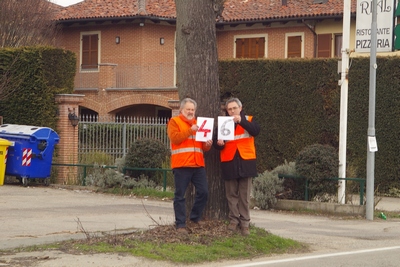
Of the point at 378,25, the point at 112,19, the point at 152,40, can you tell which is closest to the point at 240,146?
the point at 378,25

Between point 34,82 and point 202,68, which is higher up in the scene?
point 34,82

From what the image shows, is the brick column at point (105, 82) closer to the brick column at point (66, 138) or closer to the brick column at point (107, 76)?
the brick column at point (107, 76)

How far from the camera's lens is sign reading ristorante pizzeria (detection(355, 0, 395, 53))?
1633 cm

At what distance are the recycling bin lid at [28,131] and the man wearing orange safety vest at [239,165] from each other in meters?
10.8

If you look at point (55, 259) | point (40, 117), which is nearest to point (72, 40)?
point (40, 117)

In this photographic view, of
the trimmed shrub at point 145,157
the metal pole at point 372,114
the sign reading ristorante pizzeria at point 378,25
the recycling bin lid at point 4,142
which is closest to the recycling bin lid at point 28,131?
the recycling bin lid at point 4,142

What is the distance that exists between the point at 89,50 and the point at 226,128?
94.4 feet

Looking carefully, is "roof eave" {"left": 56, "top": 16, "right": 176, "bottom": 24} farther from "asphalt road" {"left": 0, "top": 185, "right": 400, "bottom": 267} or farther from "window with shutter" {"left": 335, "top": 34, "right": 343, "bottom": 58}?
"asphalt road" {"left": 0, "top": 185, "right": 400, "bottom": 267}

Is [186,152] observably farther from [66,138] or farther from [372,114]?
[66,138]

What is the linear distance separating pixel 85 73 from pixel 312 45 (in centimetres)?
1044

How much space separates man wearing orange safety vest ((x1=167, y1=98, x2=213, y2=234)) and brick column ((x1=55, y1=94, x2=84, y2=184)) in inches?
474

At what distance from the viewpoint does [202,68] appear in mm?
11219

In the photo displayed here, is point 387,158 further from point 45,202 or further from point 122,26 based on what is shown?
point 122,26

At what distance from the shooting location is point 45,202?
56.5 feet
